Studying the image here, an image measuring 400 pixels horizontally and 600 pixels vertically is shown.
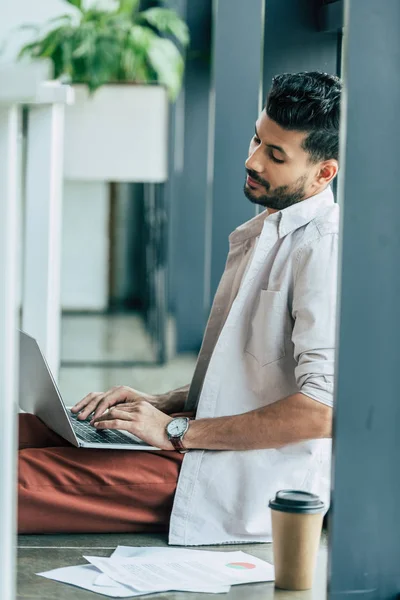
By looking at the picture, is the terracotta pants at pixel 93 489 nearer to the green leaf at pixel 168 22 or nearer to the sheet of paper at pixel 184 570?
the sheet of paper at pixel 184 570

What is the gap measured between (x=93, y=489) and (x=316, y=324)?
2.11ft

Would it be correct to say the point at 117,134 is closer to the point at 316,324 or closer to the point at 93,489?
the point at 93,489

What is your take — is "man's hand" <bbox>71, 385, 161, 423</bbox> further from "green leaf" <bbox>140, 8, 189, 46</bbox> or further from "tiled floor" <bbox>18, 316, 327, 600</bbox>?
"green leaf" <bbox>140, 8, 189, 46</bbox>

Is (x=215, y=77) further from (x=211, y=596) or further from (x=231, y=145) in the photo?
(x=211, y=596)

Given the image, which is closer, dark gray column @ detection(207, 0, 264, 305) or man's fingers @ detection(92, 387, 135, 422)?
man's fingers @ detection(92, 387, 135, 422)

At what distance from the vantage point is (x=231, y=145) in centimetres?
361

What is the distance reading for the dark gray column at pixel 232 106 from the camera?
3.59 meters

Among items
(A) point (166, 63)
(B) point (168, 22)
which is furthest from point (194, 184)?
(B) point (168, 22)

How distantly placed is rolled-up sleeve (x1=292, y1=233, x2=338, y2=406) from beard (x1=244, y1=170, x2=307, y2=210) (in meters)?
0.18

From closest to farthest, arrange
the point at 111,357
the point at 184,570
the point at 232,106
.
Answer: the point at 184,570, the point at 232,106, the point at 111,357

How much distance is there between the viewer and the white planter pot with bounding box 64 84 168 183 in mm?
5129

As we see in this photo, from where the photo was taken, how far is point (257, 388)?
91.7 inches

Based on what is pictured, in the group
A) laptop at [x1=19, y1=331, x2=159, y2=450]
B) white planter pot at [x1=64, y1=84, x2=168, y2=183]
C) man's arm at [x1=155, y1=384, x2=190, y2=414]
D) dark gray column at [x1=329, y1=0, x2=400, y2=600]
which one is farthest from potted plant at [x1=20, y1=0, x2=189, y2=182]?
dark gray column at [x1=329, y1=0, x2=400, y2=600]

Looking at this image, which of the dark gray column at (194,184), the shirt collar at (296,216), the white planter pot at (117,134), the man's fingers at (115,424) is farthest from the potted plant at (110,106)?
the man's fingers at (115,424)
